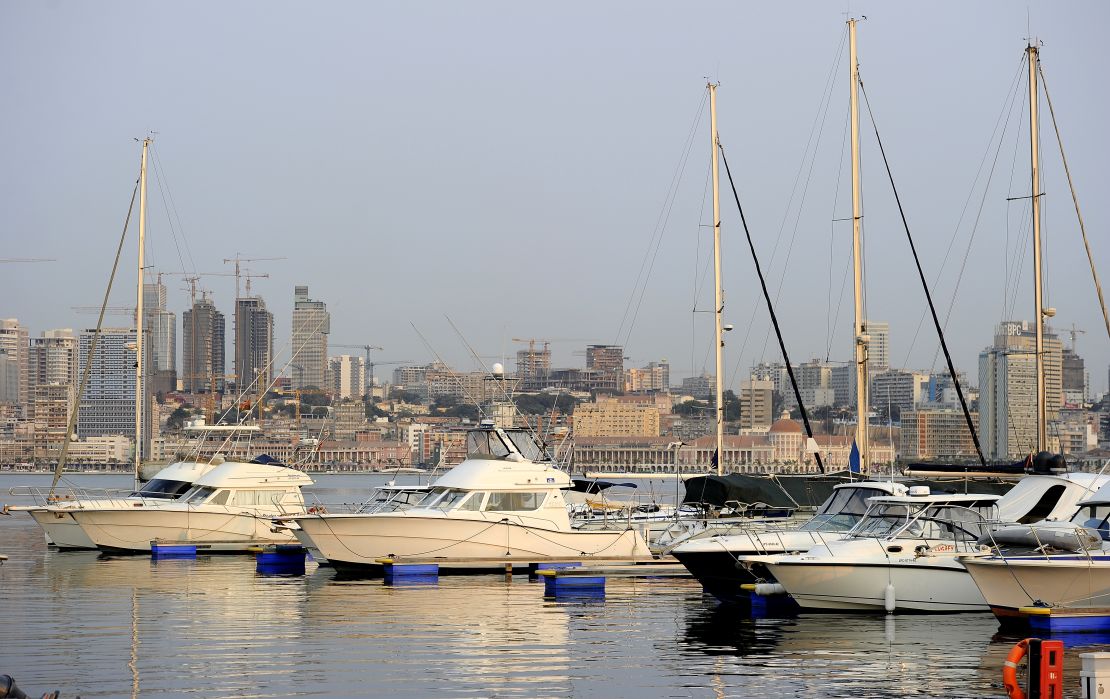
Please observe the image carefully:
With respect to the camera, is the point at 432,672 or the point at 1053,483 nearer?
the point at 432,672

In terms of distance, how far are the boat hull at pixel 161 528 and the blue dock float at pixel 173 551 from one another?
930mm

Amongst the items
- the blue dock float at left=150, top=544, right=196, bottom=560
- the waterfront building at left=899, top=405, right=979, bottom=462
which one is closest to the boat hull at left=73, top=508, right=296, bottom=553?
the blue dock float at left=150, top=544, right=196, bottom=560

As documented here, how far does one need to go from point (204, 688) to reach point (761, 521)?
50.2 ft

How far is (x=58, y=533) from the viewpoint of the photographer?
35781 mm

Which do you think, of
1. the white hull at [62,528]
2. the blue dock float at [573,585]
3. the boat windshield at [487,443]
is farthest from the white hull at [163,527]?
the blue dock float at [573,585]

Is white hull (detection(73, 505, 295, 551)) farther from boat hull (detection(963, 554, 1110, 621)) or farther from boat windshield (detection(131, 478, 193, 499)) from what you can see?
boat hull (detection(963, 554, 1110, 621))

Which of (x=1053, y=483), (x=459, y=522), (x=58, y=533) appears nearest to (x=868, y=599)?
(x=1053, y=483)

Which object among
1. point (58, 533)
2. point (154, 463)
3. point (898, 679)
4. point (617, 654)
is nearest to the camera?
point (898, 679)

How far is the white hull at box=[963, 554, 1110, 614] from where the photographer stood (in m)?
19.5

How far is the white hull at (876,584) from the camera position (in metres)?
21.5

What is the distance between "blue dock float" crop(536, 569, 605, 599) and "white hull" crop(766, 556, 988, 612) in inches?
168

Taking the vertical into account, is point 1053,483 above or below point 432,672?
above

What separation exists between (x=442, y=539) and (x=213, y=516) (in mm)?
8052

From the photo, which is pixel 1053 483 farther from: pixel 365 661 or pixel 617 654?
pixel 365 661
